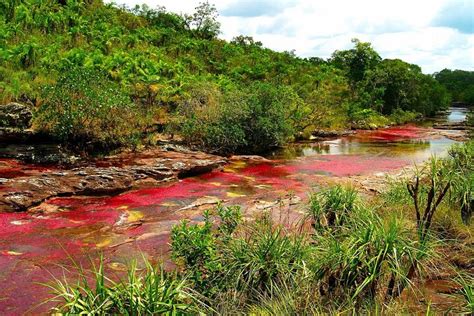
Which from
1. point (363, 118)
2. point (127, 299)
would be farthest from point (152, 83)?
point (363, 118)

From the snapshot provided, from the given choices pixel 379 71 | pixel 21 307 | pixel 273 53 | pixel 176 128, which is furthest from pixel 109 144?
pixel 379 71

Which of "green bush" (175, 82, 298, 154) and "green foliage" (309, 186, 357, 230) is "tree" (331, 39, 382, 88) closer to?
"green bush" (175, 82, 298, 154)

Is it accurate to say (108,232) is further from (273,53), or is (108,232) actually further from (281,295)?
(273,53)

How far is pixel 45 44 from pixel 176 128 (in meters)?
9.07

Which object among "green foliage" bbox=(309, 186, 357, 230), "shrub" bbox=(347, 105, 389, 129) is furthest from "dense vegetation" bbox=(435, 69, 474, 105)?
"green foliage" bbox=(309, 186, 357, 230)

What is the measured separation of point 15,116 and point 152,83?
23.4ft

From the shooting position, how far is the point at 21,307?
19.6 feet

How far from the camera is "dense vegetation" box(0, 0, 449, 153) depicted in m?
16.9

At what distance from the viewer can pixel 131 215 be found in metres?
10.4

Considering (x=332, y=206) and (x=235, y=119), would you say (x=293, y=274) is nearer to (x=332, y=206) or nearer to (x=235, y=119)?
(x=332, y=206)

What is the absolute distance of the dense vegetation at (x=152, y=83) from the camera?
55.3 feet

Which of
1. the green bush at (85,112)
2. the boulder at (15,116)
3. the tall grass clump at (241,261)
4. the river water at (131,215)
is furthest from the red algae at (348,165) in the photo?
the tall grass clump at (241,261)

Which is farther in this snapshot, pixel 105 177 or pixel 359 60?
pixel 359 60

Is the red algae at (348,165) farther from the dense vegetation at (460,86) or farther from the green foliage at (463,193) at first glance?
the dense vegetation at (460,86)
